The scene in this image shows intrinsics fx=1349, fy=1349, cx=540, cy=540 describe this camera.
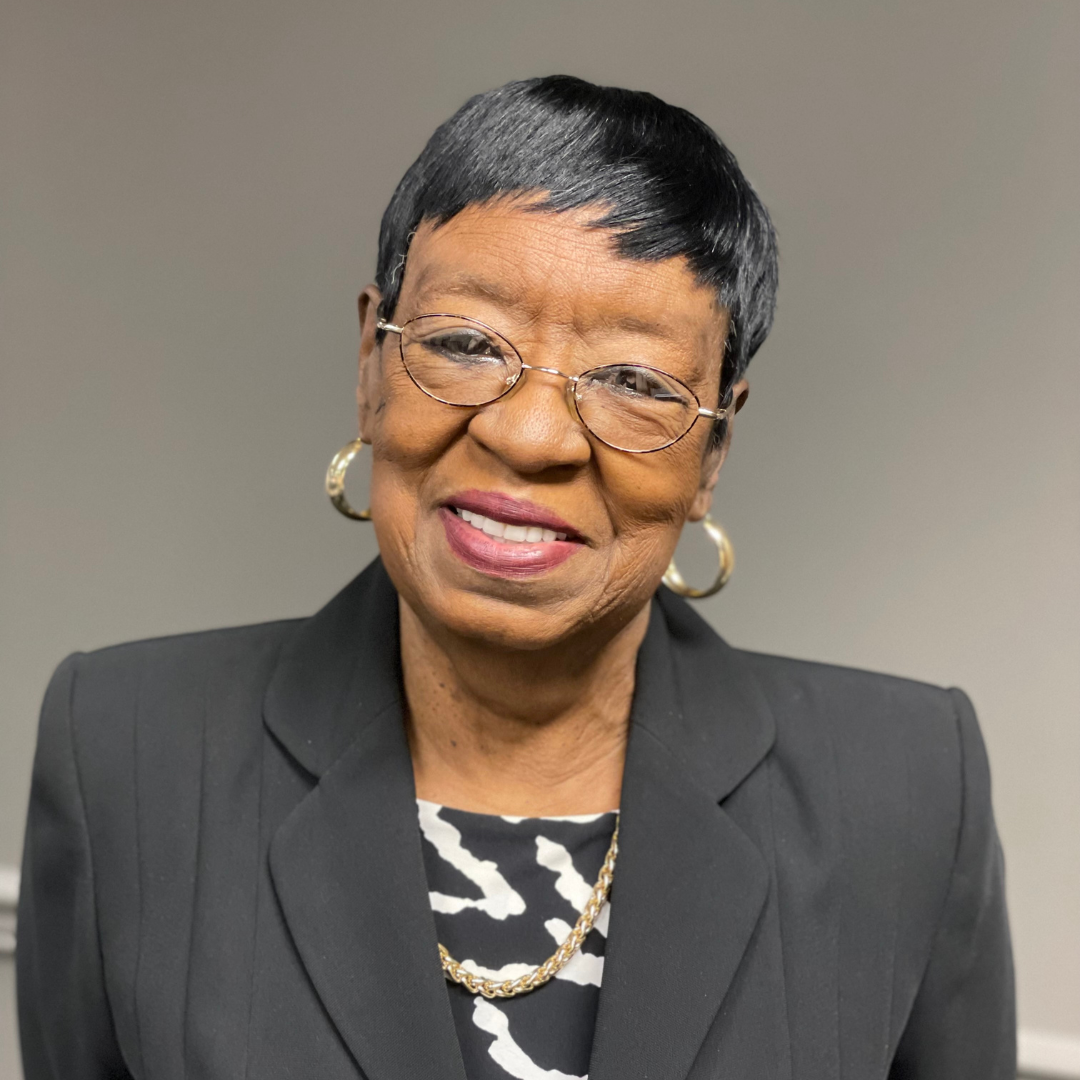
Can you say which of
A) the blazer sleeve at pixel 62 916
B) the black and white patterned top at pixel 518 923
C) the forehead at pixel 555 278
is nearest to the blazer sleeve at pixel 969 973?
the black and white patterned top at pixel 518 923

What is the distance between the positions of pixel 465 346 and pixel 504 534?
176mm

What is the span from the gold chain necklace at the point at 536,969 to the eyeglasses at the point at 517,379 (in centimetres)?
44

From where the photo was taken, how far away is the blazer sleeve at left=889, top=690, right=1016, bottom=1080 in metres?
1.48

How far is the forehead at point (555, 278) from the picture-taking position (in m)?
1.20

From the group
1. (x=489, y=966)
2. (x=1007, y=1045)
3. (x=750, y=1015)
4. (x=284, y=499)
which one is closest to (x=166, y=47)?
(x=284, y=499)

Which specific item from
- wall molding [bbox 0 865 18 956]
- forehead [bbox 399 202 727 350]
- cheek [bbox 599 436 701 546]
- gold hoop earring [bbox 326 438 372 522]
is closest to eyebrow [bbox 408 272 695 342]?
forehead [bbox 399 202 727 350]

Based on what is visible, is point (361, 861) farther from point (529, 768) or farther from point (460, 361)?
point (460, 361)

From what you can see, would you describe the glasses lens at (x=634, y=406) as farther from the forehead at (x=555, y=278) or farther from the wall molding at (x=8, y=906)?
the wall molding at (x=8, y=906)

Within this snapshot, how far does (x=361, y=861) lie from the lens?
1.32 meters

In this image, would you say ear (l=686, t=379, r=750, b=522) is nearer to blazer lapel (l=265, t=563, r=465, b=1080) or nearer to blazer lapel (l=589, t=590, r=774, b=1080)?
blazer lapel (l=589, t=590, r=774, b=1080)

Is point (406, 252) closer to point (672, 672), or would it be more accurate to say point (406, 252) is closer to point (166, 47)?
point (672, 672)

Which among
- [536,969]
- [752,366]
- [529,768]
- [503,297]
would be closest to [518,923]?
[536,969]

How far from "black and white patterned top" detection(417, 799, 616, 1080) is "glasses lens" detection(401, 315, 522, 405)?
45cm

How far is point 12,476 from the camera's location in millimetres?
2217
